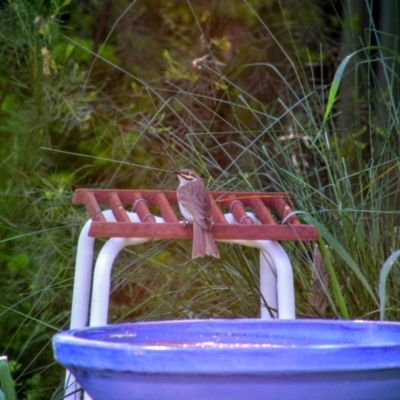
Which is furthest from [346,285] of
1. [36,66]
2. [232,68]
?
[232,68]

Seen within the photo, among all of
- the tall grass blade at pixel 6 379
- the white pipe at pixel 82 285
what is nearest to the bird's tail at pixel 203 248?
the white pipe at pixel 82 285

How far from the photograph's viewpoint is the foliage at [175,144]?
2.55m

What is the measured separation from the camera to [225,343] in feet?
5.68

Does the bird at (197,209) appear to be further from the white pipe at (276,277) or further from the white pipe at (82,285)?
the white pipe at (82,285)

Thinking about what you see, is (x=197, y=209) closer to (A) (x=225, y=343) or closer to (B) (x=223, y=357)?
(A) (x=225, y=343)

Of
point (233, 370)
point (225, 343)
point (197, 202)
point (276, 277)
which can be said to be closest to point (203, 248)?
point (276, 277)

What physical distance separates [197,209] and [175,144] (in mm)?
1259

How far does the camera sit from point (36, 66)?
14.4 ft

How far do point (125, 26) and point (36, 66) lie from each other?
3.40 ft

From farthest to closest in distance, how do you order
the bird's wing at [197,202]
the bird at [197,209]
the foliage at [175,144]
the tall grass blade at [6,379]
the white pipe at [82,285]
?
the bird's wing at [197,202], the foliage at [175,144], the bird at [197,209], the white pipe at [82,285], the tall grass blade at [6,379]

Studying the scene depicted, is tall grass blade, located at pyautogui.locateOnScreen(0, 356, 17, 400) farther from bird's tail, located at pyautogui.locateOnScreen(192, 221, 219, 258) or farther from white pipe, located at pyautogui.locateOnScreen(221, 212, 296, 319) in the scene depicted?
bird's tail, located at pyautogui.locateOnScreen(192, 221, 219, 258)

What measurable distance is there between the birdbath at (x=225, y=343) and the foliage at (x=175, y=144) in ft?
0.52

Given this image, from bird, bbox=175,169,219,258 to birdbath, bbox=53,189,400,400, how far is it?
0.05 m

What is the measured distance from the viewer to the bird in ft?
7.84
